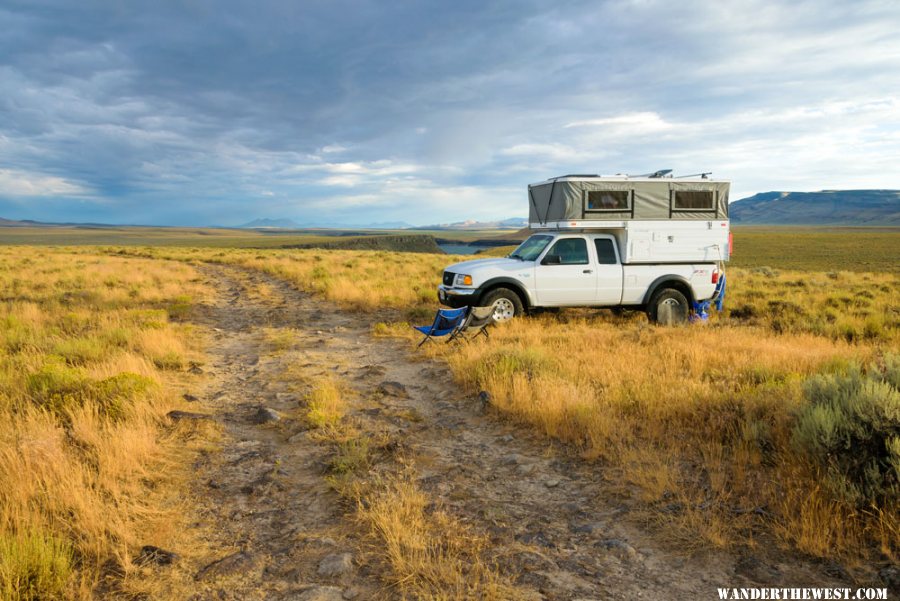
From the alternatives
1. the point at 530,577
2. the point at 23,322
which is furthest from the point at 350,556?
the point at 23,322

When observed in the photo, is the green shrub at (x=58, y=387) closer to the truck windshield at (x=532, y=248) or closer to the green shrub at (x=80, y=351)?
the green shrub at (x=80, y=351)

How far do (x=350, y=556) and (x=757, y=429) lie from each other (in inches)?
142

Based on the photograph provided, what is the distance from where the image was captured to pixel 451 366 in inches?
303

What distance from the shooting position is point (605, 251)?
11125 mm

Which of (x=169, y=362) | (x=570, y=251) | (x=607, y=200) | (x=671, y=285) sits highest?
(x=607, y=200)

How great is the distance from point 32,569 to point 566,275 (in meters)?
9.48

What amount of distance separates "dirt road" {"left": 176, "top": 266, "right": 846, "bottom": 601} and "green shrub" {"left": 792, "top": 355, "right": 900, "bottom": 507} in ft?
2.64

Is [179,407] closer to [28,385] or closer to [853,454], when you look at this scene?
[28,385]

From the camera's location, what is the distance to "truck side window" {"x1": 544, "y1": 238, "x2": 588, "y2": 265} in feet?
35.5

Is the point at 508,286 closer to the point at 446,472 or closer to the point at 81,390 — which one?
the point at 446,472

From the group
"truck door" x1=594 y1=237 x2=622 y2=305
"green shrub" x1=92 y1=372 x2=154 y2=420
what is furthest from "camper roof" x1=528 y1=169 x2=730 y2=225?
"green shrub" x1=92 y1=372 x2=154 y2=420

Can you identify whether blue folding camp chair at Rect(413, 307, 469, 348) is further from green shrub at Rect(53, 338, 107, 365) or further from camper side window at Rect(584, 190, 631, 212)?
green shrub at Rect(53, 338, 107, 365)

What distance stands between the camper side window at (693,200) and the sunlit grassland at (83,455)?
33.1 ft

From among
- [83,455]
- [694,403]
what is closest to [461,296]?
[694,403]
